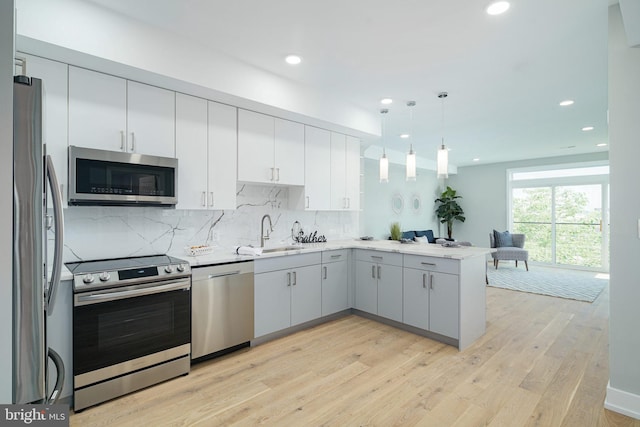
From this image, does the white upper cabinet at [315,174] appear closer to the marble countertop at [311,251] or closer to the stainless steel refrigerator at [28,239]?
the marble countertop at [311,251]

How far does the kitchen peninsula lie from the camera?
125 inches

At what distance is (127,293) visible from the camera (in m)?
2.32

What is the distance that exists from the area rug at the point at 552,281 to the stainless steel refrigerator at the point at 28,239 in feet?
20.5

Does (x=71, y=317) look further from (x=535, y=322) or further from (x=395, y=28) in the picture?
(x=535, y=322)

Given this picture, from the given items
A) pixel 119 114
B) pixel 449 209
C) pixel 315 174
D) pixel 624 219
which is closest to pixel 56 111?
pixel 119 114

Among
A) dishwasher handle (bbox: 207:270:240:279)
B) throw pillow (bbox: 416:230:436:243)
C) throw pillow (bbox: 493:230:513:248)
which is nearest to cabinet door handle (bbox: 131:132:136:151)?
dishwasher handle (bbox: 207:270:240:279)

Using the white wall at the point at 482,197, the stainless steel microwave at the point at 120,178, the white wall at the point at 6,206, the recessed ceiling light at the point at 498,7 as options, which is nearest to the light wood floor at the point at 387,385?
the white wall at the point at 6,206

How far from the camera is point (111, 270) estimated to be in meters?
2.29

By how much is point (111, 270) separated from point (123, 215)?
0.76 metres

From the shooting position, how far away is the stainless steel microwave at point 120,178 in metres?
2.37

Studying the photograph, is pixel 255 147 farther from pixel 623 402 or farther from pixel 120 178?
pixel 623 402

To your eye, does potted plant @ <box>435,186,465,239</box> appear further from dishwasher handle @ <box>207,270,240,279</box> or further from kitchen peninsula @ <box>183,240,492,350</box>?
dishwasher handle @ <box>207,270,240,279</box>

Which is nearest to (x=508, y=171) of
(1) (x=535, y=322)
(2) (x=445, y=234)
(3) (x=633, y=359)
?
(2) (x=445, y=234)

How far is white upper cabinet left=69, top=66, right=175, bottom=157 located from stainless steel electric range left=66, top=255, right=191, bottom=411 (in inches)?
37.5
